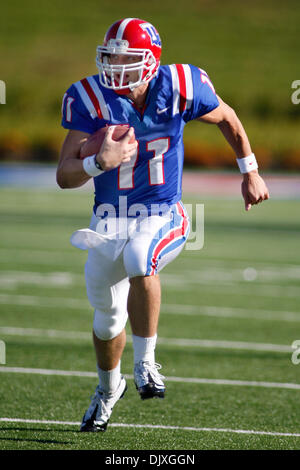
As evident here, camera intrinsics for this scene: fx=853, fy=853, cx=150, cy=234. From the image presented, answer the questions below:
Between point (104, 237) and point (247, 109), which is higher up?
point (104, 237)

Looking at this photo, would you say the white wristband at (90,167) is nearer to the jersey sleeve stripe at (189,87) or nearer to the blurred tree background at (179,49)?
the jersey sleeve stripe at (189,87)

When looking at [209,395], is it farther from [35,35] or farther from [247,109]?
[35,35]

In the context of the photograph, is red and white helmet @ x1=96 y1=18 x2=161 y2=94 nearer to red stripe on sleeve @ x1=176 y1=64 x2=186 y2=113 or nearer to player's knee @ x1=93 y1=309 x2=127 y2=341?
red stripe on sleeve @ x1=176 y1=64 x2=186 y2=113

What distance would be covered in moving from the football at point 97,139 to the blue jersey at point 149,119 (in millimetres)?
87

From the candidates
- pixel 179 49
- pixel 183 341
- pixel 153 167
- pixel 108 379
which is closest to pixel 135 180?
pixel 153 167

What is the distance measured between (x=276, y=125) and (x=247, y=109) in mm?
2945

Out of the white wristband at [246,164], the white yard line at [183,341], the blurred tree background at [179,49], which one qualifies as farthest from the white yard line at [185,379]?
the blurred tree background at [179,49]

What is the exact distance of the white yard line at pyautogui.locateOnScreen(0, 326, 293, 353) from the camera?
5.75 metres

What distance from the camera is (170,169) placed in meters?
3.73

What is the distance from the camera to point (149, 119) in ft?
11.9

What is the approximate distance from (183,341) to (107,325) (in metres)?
2.25

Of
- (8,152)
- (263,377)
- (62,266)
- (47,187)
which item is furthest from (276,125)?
(263,377)

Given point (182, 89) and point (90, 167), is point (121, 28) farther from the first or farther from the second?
point (90, 167)

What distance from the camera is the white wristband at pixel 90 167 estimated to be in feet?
11.0
